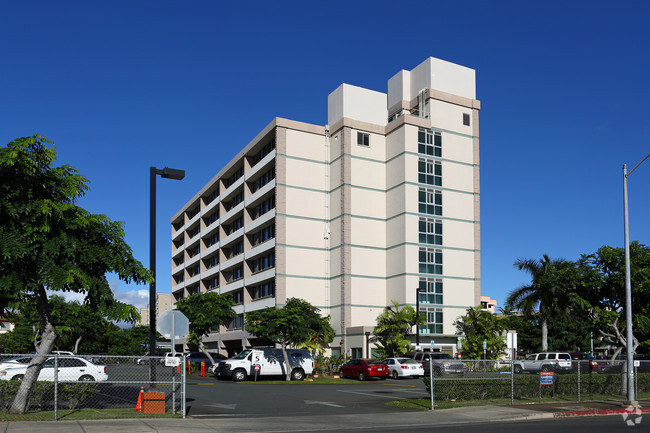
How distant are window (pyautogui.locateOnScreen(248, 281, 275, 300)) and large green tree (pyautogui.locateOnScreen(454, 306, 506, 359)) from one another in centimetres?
1705

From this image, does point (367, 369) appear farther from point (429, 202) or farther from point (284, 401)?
point (429, 202)

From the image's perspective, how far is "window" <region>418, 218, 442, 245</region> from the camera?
57.9m

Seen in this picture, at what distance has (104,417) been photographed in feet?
57.6

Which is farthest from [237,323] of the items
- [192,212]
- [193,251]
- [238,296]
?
[192,212]

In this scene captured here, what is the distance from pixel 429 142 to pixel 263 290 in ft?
69.4

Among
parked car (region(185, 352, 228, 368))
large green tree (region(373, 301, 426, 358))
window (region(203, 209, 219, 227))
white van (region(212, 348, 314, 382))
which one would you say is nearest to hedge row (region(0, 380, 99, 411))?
white van (region(212, 348, 314, 382))

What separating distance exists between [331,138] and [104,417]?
1810 inches

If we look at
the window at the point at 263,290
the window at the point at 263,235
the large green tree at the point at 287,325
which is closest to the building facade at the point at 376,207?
the window at the point at 263,290

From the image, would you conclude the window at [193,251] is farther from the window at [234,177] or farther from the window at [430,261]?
the window at [430,261]

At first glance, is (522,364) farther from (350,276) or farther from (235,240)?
(235,240)

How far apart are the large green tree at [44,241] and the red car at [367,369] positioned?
25.9 meters

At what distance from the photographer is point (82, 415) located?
58.5ft

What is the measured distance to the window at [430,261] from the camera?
5759cm

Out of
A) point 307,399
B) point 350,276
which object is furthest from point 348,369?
point 307,399
